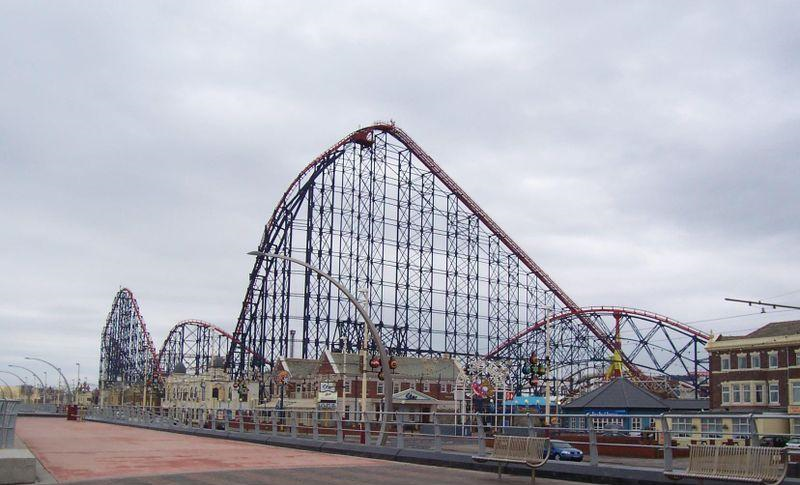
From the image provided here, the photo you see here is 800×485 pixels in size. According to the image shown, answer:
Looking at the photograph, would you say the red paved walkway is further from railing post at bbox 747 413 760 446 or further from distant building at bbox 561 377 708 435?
distant building at bbox 561 377 708 435

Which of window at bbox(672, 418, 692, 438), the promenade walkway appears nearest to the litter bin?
the promenade walkway

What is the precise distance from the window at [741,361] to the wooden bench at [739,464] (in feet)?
127

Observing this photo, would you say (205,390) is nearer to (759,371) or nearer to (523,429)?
(759,371)

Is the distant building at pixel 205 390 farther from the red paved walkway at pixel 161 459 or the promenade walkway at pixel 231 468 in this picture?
the promenade walkway at pixel 231 468

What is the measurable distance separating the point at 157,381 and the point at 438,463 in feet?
264

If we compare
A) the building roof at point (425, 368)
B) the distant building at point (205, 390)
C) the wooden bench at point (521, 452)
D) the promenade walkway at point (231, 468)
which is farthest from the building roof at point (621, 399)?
the distant building at point (205, 390)

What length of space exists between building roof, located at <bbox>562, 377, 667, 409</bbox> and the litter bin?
90.5 feet

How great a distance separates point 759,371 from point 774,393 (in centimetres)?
152

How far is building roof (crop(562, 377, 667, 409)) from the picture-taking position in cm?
3734

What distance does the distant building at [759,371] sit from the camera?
1713 inches

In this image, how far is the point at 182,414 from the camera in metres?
39.5

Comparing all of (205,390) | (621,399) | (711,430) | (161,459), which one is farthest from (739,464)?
(205,390)

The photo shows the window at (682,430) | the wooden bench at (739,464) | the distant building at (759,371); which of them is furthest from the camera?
the distant building at (759,371)

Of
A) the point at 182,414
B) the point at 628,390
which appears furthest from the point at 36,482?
the point at 628,390
